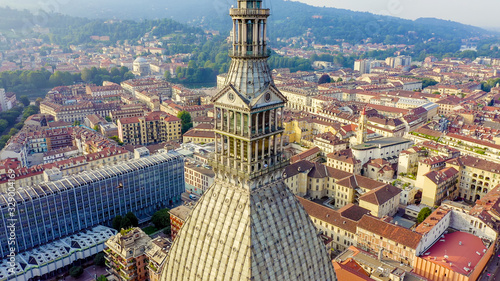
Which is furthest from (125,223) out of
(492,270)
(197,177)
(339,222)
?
(492,270)

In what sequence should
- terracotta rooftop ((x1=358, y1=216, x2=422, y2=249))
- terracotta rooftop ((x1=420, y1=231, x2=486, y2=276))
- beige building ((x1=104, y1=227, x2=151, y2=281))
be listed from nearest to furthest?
terracotta rooftop ((x1=420, y1=231, x2=486, y2=276)) → beige building ((x1=104, y1=227, x2=151, y2=281)) → terracotta rooftop ((x1=358, y1=216, x2=422, y2=249))

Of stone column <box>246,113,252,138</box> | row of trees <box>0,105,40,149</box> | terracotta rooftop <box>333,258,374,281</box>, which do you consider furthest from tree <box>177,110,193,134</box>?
stone column <box>246,113,252,138</box>

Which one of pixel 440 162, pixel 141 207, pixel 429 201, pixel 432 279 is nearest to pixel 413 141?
pixel 440 162

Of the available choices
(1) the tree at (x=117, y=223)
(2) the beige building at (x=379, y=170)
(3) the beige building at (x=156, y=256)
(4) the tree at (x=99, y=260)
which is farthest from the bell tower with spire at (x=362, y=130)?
(4) the tree at (x=99, y=260)

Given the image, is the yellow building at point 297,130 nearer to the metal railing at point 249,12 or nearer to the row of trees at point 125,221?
the row of trees at point 125,221

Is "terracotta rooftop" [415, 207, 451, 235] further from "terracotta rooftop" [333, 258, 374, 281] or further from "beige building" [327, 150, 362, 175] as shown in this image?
"beige building" [327, 150, 362, 175]

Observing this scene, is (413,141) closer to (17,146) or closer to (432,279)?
(432,279)
